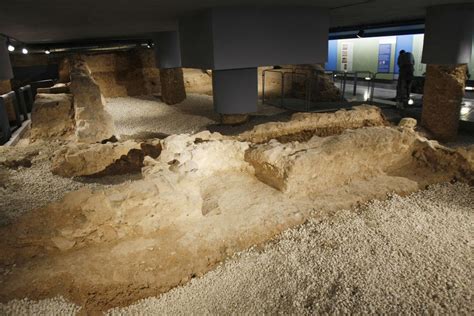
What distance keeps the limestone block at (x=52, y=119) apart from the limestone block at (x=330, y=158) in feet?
16.4

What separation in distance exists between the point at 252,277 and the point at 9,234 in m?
2.24

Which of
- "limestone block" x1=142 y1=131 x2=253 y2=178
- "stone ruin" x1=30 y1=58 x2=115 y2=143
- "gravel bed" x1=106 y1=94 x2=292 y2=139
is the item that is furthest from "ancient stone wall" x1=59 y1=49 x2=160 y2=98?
"limestone block" x1=142 y1=131 x2=253 y2=178

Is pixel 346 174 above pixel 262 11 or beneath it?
beneath

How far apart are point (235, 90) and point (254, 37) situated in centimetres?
168

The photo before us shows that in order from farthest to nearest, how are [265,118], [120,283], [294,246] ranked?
[265,118] → [294,246] → [120,283]

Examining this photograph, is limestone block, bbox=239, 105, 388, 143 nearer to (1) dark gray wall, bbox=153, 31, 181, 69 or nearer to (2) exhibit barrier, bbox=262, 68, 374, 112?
(2) exhibit barrier, bbox=262, 68, 374, 112

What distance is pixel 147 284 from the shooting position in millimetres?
2980

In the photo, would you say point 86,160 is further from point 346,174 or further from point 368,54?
point 368,54

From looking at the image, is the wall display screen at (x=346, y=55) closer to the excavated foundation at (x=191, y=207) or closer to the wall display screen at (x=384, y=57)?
the wall display screen at (x=384, y=57)

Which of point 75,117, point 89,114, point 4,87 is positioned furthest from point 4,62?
point 4,87

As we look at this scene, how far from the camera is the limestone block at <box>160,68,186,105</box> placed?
12.3m

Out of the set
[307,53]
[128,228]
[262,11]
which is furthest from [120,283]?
[307,53]

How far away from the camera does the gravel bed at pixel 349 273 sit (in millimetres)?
2586

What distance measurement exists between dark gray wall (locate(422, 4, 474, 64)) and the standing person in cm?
310
